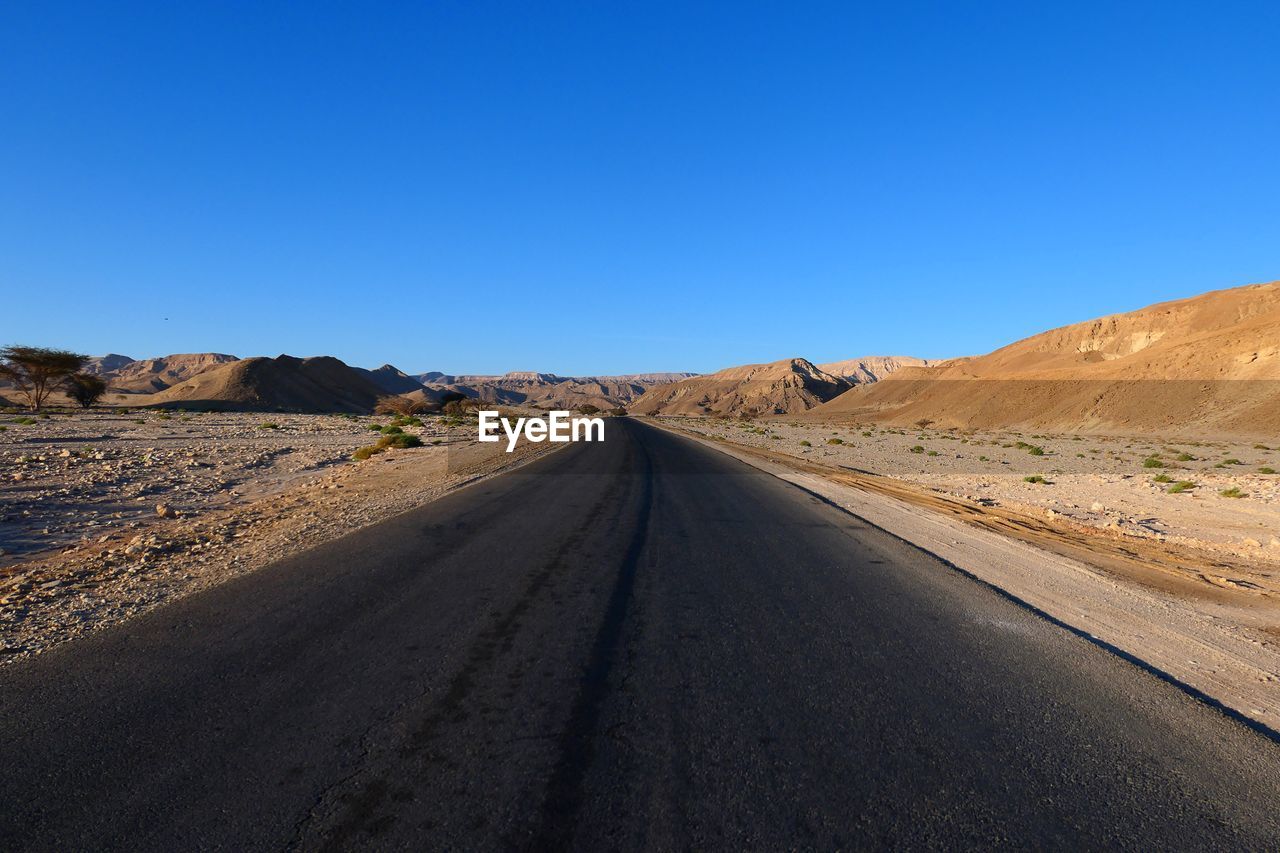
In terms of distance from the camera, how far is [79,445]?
27938 mm

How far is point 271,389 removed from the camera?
10856 centimetres

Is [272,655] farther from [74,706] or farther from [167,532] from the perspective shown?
[167,532]

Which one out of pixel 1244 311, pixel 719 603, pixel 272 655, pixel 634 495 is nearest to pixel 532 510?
pixel 634 495

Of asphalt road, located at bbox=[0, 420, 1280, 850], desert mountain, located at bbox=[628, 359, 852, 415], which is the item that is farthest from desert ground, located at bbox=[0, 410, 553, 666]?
desert mountain, located at bbox=[628, 359, 852, 415]

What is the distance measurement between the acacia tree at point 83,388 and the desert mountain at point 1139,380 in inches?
4029

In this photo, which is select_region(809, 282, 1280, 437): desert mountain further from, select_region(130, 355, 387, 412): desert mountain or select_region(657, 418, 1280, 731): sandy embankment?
select_region(130, 355, 387, 412): desert mountain

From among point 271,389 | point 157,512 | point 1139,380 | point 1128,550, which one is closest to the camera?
point 1128,550

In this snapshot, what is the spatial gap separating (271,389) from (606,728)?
390 ft

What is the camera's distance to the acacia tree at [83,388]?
80.6 meters

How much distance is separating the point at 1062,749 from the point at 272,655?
5.55 meters

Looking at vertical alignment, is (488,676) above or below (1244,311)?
below

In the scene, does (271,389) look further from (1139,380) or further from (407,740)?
(407,740)

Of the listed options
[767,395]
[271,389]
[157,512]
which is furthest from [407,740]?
[767,395]

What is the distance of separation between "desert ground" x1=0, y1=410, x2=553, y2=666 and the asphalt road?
3.50 ft
